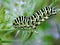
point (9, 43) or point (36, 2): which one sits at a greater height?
point (36, 2)

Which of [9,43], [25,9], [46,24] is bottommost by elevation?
[9,43]

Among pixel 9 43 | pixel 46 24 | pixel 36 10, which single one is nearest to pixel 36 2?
pixel 36 10

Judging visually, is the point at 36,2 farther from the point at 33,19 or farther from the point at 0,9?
the point at 0,9
